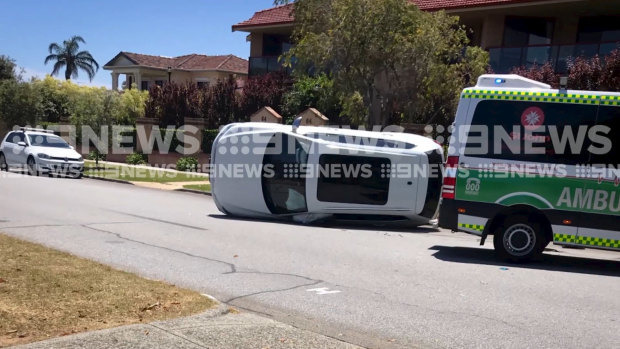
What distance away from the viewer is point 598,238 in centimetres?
910

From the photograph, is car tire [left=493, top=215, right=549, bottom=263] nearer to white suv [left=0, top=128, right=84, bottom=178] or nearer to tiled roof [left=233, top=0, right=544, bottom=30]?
tiled roof [left=233, top=0, right=544, bottom=30]

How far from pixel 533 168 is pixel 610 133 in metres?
1.16

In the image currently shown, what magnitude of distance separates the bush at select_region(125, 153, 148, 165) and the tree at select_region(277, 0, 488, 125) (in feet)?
46.7

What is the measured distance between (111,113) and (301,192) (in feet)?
60.0

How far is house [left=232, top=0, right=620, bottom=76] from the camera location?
21.3 m

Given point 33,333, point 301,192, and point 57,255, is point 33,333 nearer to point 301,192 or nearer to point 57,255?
point 57,255

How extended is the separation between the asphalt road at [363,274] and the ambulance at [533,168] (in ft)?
1.82

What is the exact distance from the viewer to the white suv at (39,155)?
23.5m

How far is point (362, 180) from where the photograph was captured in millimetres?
13031

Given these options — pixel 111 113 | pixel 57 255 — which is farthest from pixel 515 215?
pixel 111 113

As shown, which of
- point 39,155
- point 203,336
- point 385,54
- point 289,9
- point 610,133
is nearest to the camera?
point 203,336

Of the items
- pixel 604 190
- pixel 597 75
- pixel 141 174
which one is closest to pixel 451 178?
pixel 604 190

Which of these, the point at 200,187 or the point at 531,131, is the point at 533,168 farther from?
the point at 200,187

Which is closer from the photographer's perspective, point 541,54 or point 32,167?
point 541,54
